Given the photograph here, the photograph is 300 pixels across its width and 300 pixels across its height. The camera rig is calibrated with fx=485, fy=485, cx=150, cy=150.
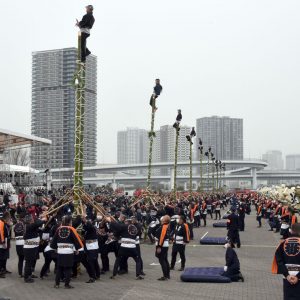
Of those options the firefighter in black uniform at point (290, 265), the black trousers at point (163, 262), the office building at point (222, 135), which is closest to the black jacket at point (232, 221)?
the black trousers at point (163, 262)

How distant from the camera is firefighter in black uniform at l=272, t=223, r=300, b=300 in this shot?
24.7 feet

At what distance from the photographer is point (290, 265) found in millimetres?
7754

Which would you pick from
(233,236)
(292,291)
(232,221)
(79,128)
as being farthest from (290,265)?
(233,236)

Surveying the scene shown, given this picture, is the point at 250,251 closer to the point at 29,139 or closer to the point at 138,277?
the point at 138,277

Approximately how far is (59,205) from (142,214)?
7700 mm

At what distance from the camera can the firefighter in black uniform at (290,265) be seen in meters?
7.54

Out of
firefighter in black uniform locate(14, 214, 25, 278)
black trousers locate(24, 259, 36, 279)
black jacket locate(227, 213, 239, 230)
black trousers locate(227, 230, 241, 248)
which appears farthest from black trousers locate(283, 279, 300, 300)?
black trousers locate(227, 230, 241, 248)

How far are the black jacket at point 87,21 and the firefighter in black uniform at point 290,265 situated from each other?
8436 mm

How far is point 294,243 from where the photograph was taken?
25.6ft

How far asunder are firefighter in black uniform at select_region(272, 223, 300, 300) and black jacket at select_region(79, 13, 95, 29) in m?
8.44

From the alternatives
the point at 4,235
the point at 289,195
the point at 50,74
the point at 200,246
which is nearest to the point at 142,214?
the point at 200,246

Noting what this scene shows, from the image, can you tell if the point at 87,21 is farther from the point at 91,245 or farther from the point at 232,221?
the point at 232,221

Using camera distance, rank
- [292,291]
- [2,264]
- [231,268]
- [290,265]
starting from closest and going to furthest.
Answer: [292,291] < [290,265] < [231,268] < [2,264]

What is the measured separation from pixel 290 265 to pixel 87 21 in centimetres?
890
